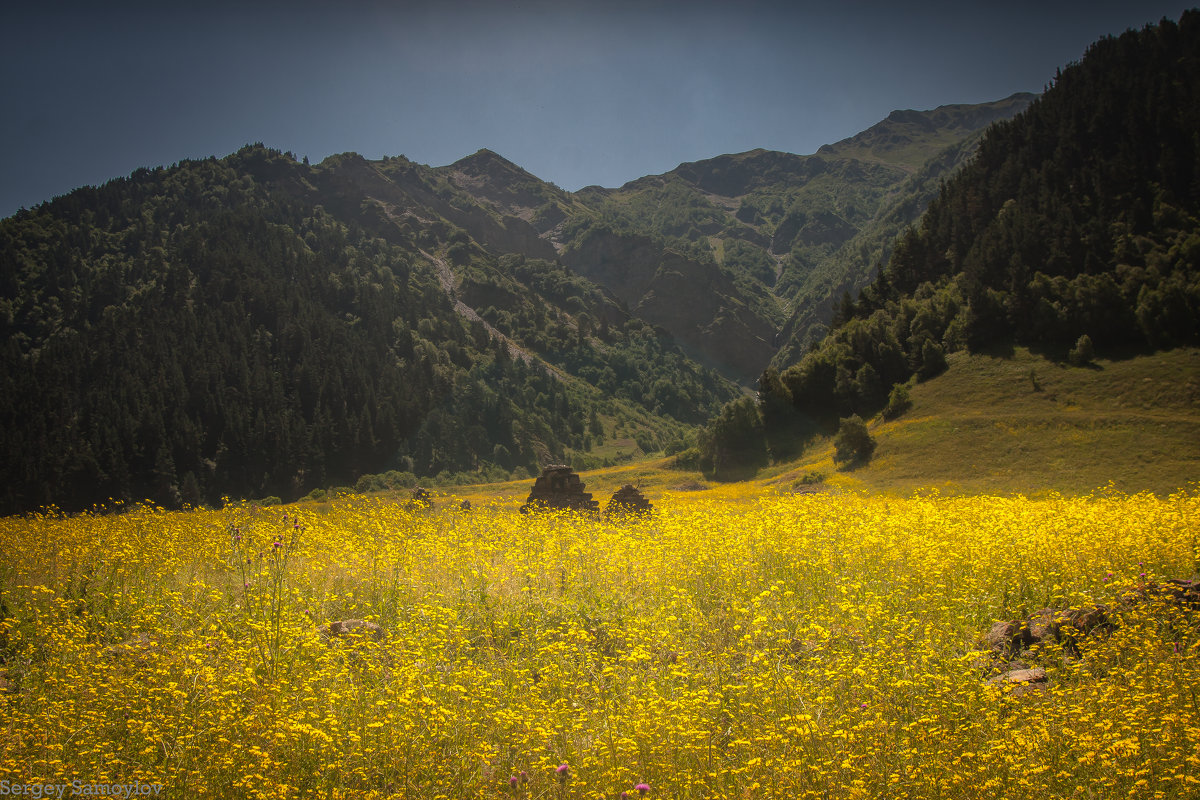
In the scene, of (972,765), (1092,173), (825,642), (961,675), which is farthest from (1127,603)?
(1092,173)

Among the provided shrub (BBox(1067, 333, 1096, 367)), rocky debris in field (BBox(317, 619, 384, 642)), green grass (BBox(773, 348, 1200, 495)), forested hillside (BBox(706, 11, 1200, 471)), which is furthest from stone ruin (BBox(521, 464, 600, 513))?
shrub (BBox(1067, 333, 1096, 367))

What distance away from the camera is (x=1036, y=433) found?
34.5 meters

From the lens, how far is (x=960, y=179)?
6725 centimetres

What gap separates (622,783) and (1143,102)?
3013 inches

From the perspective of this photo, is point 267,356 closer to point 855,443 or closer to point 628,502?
point 628,502

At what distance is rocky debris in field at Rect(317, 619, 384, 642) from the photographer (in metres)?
7.36

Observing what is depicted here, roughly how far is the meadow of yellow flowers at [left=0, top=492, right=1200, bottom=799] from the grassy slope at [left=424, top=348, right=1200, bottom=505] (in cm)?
1928

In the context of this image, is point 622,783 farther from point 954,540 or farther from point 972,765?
point 954,540

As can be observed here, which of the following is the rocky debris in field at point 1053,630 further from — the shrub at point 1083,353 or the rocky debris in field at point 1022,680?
the shrub at point 1083,353

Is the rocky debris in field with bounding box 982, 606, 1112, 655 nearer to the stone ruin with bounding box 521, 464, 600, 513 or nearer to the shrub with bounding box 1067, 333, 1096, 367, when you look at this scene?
the stone ruin with bounding box 521, 464, 600, 513

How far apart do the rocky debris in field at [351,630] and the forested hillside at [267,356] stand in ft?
197

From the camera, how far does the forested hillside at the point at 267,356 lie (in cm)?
6194

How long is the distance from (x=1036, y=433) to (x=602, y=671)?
37.4 m

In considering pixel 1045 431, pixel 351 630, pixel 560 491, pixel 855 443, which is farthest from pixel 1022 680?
pixel 855 443
